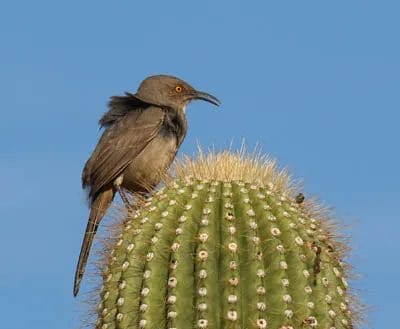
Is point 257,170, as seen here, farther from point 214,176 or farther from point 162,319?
point 162,319

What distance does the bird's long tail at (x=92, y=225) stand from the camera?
8625 millimetres

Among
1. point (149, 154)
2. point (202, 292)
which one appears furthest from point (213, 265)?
point (149, 154)

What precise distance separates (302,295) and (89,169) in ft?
14.7

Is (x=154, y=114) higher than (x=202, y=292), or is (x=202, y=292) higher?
(x=154, y=114)

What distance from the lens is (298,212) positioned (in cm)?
579

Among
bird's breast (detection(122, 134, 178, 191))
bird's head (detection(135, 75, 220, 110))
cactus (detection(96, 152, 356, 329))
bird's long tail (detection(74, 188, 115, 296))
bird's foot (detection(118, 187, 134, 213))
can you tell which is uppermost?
bird's head (detection(135, 75, 220, 110))

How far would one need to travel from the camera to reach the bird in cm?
902

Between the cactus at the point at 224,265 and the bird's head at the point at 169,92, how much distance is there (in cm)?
410

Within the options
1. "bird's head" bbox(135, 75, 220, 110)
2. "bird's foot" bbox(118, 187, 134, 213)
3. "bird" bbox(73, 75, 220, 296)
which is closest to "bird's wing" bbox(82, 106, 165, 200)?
"bird" bbox(73, 75, 220, 296)

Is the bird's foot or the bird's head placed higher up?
the bird's head

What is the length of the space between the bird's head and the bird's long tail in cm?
121

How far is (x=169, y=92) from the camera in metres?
10.2

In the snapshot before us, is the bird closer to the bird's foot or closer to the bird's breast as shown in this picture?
the bird's breast

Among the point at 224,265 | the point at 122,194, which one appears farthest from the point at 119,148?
the point at 224,265
